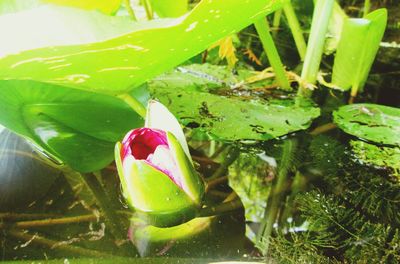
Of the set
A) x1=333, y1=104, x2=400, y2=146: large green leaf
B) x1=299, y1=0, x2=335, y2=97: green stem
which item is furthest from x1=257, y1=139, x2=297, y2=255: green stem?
x1=299, y1=0, x2=335, y2=97: green stem

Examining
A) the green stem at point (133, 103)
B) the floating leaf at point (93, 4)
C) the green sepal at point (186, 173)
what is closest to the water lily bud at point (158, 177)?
the green sepal at point (186, 173)

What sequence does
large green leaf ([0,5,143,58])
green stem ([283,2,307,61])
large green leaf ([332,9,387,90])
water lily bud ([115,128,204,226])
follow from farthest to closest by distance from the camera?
green stem ([283,2,307,61])
large green leaf ([332,9,387,90])
water lily bud ([115,128,204,226])
large green leaf ([0,5,143,58])

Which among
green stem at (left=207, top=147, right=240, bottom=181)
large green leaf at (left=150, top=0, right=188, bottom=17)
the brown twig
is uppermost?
large green leaf at (left=150, top=0, right=188, bottom=17)

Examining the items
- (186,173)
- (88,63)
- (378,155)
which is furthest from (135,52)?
(378,155)

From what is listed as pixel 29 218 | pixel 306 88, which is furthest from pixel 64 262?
pixel 306 88

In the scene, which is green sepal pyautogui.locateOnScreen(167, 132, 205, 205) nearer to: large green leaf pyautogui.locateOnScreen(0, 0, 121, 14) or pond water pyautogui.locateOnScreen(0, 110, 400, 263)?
pond water pyautogui.locateOnScreen(0, 110, 400, 263)

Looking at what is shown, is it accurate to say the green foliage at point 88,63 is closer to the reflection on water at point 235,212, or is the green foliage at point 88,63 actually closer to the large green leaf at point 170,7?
the reflection on water at point 235,212

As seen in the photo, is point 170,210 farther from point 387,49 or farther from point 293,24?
point 387,49
